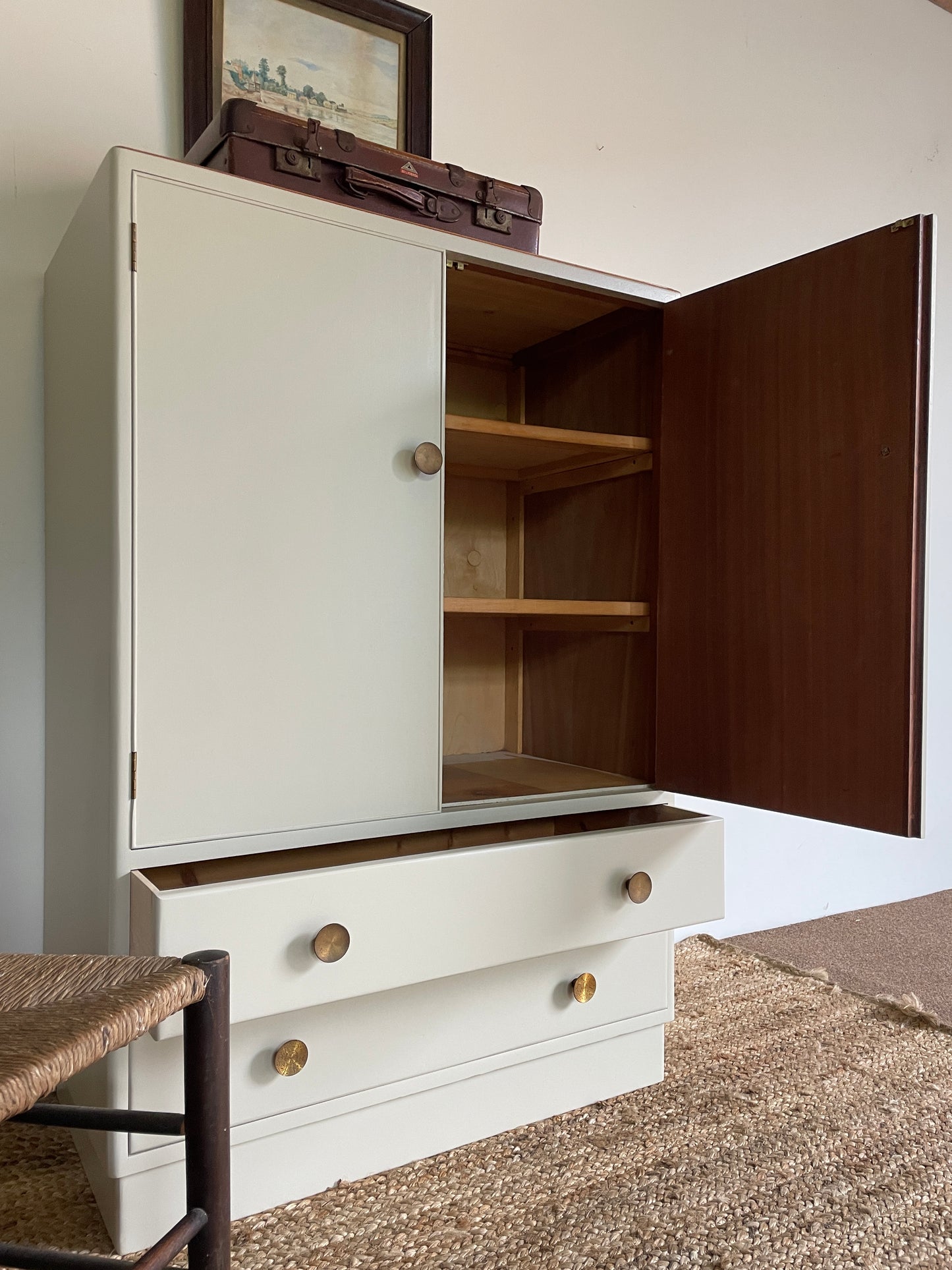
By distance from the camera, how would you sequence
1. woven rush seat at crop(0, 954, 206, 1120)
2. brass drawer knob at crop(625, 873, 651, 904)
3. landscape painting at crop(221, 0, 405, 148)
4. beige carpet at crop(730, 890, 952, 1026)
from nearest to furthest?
woven rush seat at crop(0, 954, 206, 1120), brass drawer knob at crop(625, 873, 651, 904), landscape painting at crop(221, 0, 405, 148), beige carpet at crop(730, 890, 952, 1026)

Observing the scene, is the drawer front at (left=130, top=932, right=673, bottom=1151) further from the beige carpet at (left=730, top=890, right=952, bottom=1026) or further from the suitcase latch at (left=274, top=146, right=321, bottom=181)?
the suitcase latch at (left=274, top=146, right=321, bottom=181)

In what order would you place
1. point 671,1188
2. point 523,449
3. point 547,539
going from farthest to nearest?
point 547,539 → point 523,449 → point 671,1188

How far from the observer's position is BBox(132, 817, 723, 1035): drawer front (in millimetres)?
887

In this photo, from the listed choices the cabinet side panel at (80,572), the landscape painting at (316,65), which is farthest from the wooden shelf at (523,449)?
the landscape painting at (316,65)

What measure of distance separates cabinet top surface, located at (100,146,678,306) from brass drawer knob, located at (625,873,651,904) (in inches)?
30.2

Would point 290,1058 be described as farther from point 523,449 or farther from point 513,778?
point 523,449

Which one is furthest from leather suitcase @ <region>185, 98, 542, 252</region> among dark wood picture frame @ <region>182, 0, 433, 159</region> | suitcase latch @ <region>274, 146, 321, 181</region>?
dark wood picture frame @ <region>182, 0, 433, 159</region>

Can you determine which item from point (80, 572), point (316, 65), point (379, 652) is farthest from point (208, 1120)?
point (316, 65)

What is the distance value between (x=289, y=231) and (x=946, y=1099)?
135 cm

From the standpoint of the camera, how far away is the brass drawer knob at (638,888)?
1.14 meters

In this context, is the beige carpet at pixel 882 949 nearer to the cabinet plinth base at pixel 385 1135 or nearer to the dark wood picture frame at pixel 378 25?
the cabinet plinth base at pixel 385 1135

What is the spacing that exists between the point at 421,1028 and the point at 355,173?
100cm

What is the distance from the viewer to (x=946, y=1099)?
1.24m

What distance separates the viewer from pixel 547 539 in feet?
5.40
